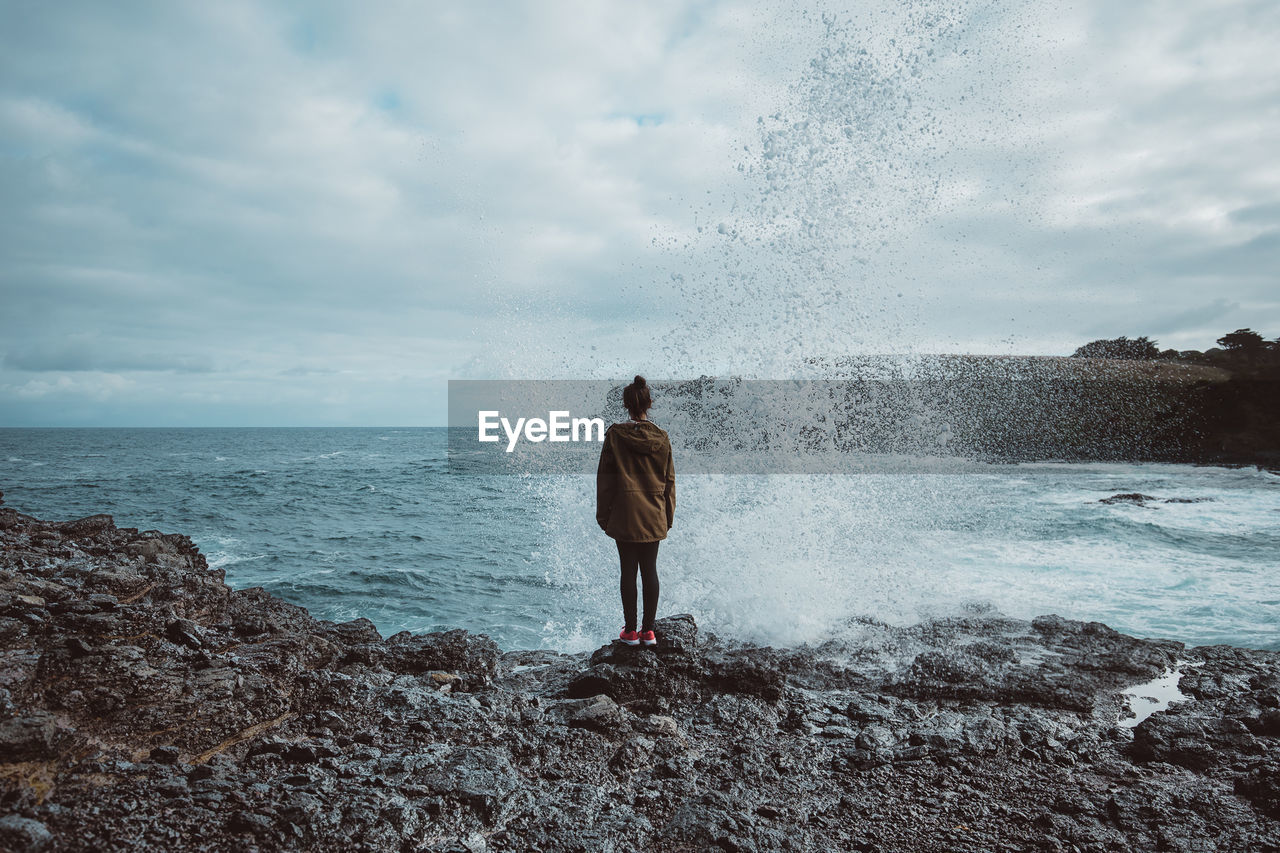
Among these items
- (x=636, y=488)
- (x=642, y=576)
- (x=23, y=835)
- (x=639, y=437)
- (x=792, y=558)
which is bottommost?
(x=792, y=558)

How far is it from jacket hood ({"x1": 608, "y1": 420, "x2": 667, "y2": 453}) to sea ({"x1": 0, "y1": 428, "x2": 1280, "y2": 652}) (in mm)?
2999

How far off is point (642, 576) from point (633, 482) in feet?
2.72

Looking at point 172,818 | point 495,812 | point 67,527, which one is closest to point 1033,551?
point 495,812

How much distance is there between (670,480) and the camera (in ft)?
19.5

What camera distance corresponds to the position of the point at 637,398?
5770mm

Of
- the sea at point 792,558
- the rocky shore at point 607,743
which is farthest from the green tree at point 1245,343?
the rocky shore at point 607,743

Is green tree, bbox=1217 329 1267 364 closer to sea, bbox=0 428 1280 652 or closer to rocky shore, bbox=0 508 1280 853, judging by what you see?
sea, bbox=0 428 1280 652

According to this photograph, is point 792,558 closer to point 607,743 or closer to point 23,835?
point 607,743

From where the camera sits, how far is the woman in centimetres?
565

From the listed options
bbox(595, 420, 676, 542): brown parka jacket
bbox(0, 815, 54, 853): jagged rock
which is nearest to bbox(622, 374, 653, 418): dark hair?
bbox(595, 420, 676, 542): brown parka jacket

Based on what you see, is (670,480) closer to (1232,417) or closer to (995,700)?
(995,700)

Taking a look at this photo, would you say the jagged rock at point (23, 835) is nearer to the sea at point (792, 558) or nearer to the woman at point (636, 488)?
the woman at point (636, 488)

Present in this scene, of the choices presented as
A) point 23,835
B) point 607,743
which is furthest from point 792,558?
point 23,835

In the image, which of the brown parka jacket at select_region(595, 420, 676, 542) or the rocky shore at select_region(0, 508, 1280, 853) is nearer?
the rocky shore at select_region(0, 508, 1280, 853)
